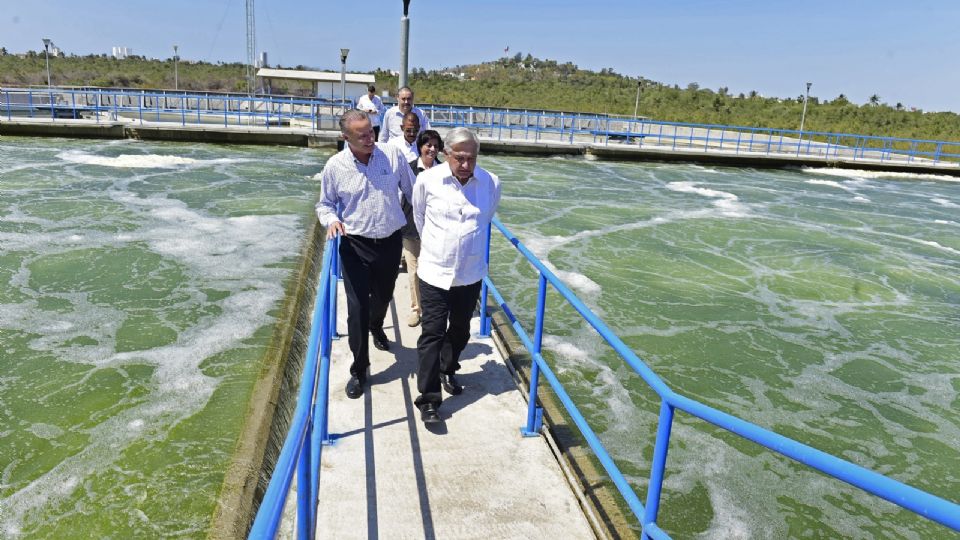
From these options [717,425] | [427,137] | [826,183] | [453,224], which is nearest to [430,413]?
[453,224]

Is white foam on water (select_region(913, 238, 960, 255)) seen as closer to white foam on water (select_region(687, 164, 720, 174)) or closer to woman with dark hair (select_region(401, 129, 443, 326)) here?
white foam on water (select_region(687, 164, 720, 174))

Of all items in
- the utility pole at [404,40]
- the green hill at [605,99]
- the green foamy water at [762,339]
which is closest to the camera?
the green foamy water at [762,339]

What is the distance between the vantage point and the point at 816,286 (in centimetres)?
1028

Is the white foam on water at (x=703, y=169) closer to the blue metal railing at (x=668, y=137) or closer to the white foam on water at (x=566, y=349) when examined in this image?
the blue metal railing at (x=668, y=137)

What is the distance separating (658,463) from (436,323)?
60.1 inches

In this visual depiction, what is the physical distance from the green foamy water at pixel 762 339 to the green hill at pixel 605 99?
26.1 meters

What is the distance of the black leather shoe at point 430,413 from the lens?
12.1 feet

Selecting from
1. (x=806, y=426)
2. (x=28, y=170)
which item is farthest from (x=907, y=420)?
(x=28, y=170)

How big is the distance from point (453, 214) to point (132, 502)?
2.78 meters

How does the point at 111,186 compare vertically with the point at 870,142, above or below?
below

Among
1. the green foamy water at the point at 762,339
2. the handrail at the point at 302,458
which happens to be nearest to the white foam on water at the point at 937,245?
the green foamy water at the point at 762,339

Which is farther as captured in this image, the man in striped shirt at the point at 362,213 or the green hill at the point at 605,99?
the green hill at the point at 605,99

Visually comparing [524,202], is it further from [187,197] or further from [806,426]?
[806,426]

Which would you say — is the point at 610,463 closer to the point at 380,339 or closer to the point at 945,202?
the point at 380,339
